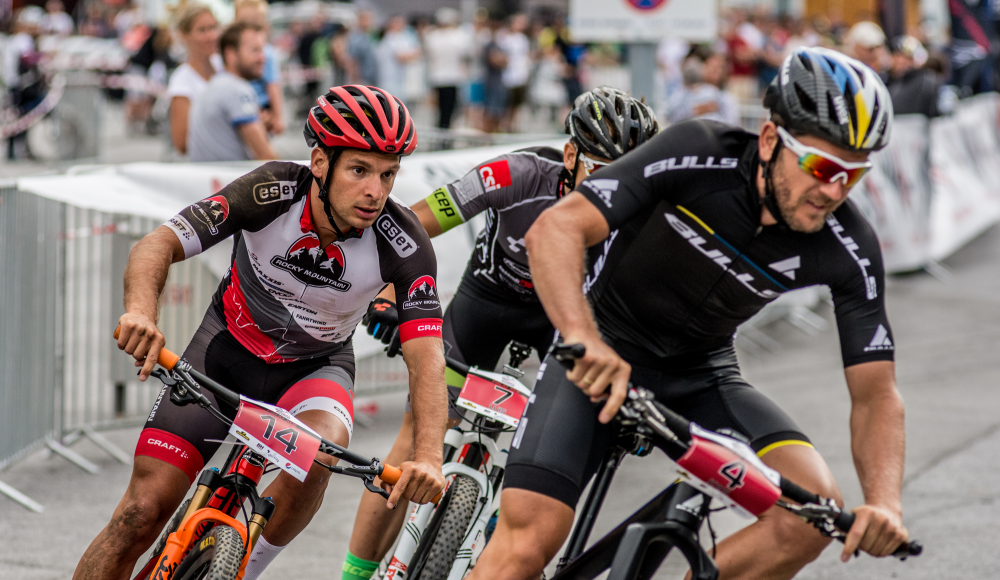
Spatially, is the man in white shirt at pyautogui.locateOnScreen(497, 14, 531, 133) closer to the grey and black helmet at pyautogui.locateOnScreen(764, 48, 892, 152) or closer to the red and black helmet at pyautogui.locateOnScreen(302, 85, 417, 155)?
the red and black helmet at pyautogui.locateOnScreen(302, 85, 417, 155)

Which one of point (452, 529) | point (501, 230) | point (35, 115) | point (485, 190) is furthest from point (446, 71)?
point (452, 529)

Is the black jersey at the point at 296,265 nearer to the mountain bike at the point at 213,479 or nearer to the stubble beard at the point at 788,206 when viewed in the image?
the mountain bike at the point at 213,479

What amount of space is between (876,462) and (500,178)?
1991 mm

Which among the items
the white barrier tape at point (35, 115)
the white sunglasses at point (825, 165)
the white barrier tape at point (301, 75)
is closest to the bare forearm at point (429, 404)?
the white sunglasses at point (825, 165)

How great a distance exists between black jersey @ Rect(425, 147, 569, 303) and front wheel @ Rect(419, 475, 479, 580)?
89 centimetres

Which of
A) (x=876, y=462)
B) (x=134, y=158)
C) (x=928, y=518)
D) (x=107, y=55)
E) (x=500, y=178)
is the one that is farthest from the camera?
(x=107, y=55)

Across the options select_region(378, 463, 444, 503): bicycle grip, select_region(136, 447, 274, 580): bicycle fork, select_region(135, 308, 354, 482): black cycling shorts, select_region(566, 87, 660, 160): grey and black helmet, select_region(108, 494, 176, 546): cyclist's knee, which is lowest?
select_region(108, 494, 176, 546): cyclist's knee

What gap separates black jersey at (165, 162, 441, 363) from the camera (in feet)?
12.3

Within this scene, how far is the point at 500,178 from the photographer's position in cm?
451

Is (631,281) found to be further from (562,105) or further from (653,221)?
(562,105)

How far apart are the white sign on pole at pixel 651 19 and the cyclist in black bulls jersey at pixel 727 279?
22.8ft

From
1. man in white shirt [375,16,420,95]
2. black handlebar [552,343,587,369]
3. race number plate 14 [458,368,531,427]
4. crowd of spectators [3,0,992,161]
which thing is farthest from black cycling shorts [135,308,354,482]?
man in white shirt [375,16,420,95]

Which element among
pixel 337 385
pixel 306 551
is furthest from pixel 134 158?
pixel 337 385

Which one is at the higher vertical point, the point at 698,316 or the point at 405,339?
the point at 698,316
